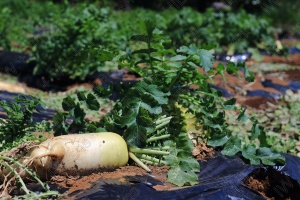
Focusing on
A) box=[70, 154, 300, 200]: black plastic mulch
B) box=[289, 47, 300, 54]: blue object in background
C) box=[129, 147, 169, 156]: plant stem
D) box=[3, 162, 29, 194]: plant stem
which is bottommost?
box=[289, 47, 300, 54]: blue object in background

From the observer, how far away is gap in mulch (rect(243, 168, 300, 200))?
340 centimetres

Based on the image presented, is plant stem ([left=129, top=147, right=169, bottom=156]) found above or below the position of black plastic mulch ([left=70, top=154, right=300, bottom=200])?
above

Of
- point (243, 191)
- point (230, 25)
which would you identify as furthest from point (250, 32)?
point (243, 191)

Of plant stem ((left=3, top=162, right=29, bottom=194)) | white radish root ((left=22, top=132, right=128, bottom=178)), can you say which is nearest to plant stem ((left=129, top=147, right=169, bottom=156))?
white radish root ((left=22, top=132, right=128, bottom=178))

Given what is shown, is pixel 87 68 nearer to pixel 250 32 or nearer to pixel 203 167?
pixel 203 167

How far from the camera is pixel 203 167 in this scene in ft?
11.1

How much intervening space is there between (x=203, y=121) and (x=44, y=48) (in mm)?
3462

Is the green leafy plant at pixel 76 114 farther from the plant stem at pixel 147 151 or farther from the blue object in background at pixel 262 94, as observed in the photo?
the blue object in background at pixel 262 94

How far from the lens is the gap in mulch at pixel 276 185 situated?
3396mm

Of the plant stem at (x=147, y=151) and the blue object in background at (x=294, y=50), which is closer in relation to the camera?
the plant stem at (x=147, y=151)

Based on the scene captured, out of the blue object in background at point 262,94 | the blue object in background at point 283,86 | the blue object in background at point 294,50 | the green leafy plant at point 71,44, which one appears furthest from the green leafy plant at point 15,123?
the blue object in background at point 294,50

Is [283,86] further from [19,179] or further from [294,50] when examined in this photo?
[19,179]

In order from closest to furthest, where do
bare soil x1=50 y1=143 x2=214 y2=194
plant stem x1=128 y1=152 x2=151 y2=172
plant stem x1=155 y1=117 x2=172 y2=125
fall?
bare soil x1=50 y1=143 x2=214 y2=194, plant stem x1=128 y1=152 x2=151 y2=172, plant stem x1=155 y1=117 x2=172 y2=125

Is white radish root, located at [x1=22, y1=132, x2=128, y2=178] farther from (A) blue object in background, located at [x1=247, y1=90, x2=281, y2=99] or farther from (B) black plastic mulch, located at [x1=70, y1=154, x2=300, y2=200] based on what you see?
(A) blue object in background, located at [x1=247, y1=90, x2=281, y2=99]
